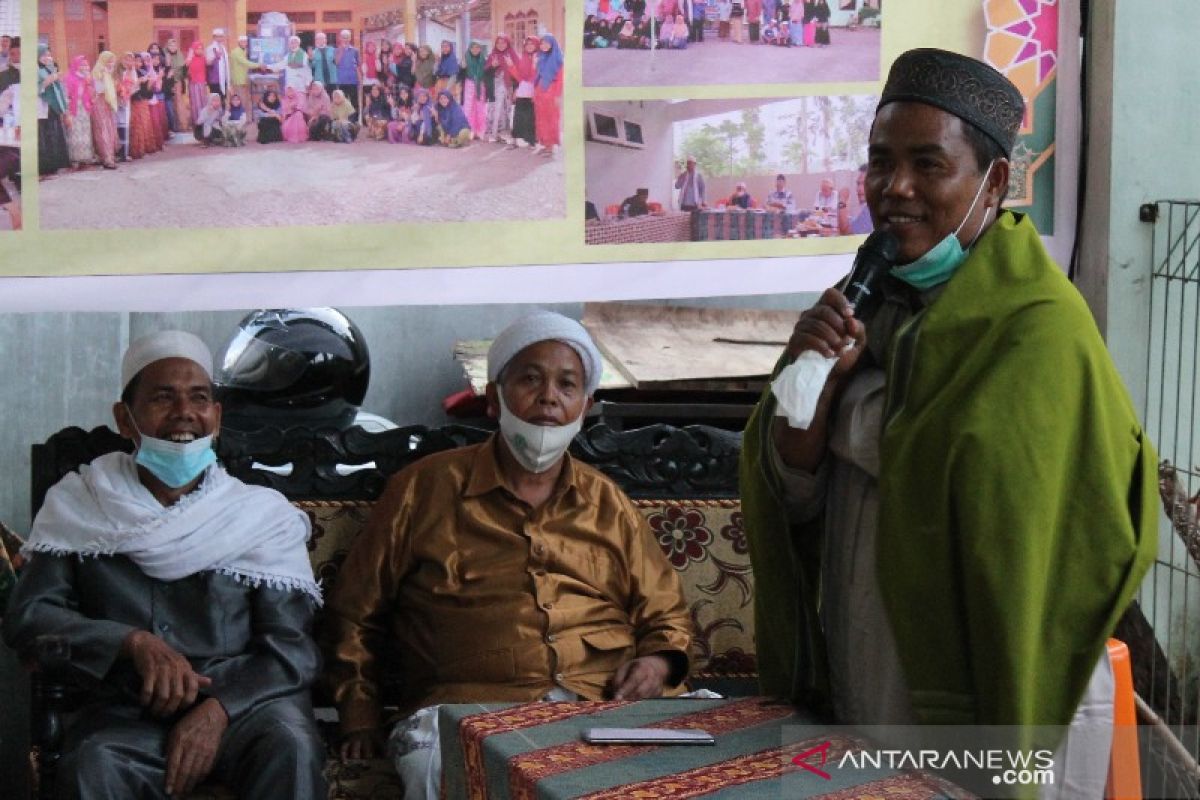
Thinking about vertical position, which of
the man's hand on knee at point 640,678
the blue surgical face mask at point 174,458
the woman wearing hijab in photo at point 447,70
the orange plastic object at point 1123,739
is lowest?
the man's hand on knee at point 640,678

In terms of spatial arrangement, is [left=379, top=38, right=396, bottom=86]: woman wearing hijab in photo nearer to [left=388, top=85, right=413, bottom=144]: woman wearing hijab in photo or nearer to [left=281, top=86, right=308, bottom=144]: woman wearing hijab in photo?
[left=388, top=85, right=413, bottom=144]: woman wearing hijab in photo

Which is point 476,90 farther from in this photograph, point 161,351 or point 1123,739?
point 1123,739

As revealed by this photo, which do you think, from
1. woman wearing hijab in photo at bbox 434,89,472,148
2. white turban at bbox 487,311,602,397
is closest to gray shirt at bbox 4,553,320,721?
white turban at bbox 487,311,602,397

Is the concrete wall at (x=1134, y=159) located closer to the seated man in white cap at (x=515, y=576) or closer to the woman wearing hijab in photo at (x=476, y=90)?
the seated man in white cap at (x=515, y=576)

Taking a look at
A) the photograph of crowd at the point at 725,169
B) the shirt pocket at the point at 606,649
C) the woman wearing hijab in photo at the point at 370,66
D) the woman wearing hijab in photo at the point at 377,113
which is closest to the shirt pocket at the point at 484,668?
the shirt pocket at the point at 606,649

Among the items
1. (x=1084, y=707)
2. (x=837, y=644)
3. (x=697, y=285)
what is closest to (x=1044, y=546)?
(x=1084, y=707)

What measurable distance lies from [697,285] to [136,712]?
1491 mm

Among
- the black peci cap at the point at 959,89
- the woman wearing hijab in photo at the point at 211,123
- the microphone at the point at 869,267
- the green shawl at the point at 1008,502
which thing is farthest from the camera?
the woman wearing hijab in photo at the point at 211,123

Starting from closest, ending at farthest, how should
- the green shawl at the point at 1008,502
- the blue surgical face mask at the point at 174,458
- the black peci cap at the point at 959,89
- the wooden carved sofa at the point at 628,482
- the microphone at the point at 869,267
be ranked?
the green shawl at the point at 1008,502, the microphone at the point at 869,267, the black peci cap at the point at 959,89, the blue surgical face mask at the point at 174,458, the wooden carved sofa at the point at 628,482

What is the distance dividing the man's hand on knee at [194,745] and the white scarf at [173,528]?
0.30 metres

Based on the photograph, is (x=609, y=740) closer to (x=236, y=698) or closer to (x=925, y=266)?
(x=925, y=266)

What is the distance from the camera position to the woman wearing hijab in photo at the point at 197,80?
3.14m

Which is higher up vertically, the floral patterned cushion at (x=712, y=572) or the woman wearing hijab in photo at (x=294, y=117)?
the woman wearing hijab in photo at (x=294, y=117)

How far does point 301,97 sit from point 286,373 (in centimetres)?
111
